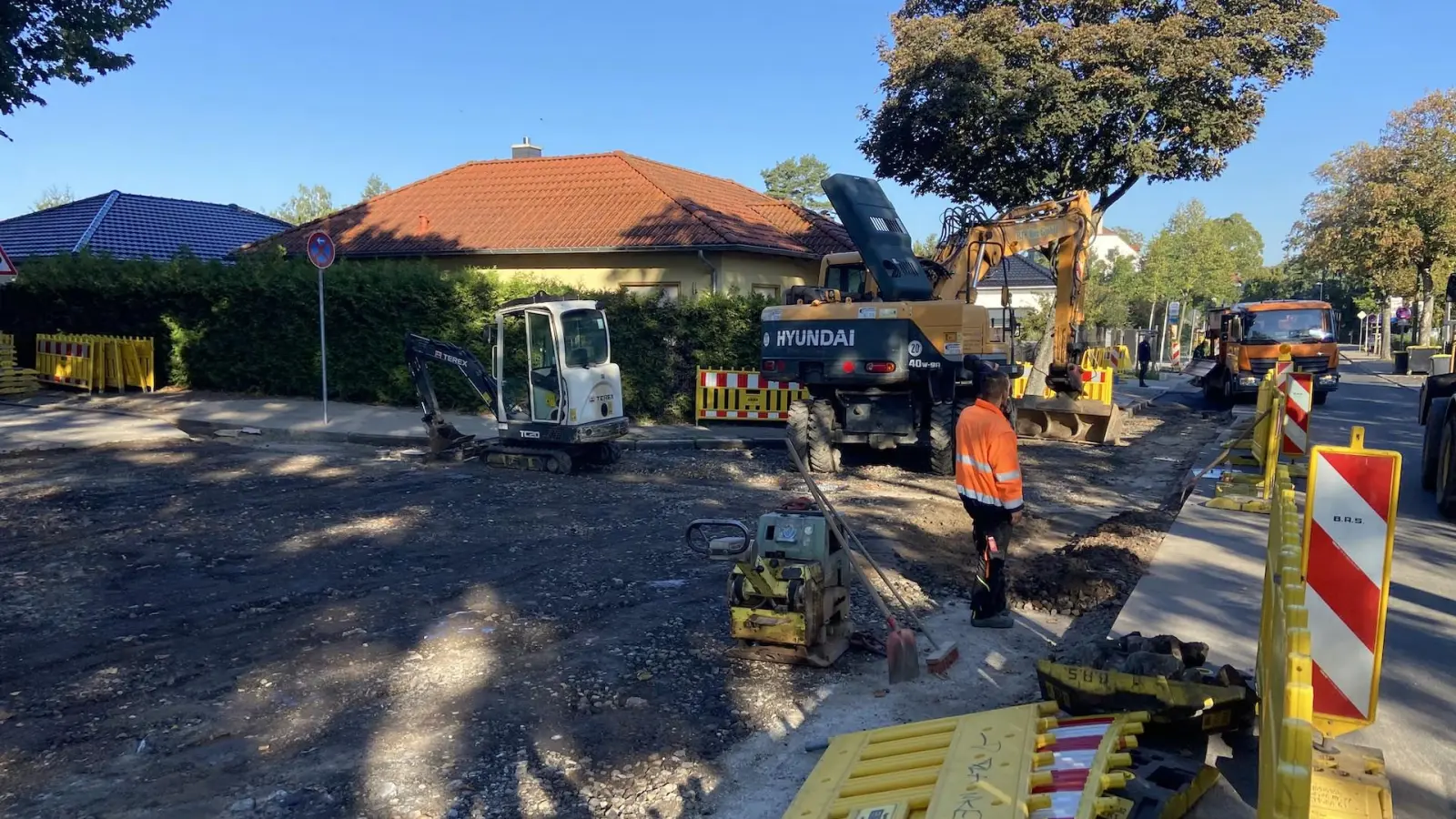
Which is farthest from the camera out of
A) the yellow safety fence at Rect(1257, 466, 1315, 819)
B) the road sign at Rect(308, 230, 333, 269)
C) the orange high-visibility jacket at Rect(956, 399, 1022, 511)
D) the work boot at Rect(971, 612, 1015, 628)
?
the road sign at Rect(308, 230, 333, 269)

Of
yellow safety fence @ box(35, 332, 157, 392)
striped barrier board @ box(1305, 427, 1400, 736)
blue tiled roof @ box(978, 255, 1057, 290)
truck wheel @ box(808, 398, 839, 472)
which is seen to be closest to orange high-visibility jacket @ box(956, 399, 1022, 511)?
striped barrier board @ box(1305, 427, 1400, 736)

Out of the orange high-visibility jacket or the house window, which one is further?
the house window

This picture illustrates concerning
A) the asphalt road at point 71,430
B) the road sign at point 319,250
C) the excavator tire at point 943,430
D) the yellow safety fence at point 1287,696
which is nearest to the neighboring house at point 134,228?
the asphalt road at point 71,430

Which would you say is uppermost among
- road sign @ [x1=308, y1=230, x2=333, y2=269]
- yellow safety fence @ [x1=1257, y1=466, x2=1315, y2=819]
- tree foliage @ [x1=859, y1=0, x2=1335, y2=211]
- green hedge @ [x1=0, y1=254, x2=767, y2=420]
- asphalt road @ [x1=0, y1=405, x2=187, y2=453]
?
tree foliage @ [x1=859, y1=0, x2=1335, y2=211]

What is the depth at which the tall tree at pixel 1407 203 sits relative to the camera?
36.5m

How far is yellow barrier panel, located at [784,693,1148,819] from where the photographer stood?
134 inches

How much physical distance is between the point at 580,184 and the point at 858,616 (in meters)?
19.8

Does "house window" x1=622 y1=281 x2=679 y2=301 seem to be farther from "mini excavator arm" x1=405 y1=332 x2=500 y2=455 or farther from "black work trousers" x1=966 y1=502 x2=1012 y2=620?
"black work trousers" x1=966 y1=502 x2=1012 y2=620

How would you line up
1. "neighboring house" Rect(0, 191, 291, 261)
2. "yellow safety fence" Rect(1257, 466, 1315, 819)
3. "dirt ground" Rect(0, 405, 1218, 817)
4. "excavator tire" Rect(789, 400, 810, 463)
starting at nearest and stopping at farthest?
"yellow safety fence" Rect(1257, 466, 1315, 819) → "dirt ground" Rect(0, 405, 1218, 817) → "excavator tire" Rect(789, 400, 810, 463) → "neighboring house" Rect(0, 191, 291, 261)

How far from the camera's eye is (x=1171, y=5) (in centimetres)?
1984

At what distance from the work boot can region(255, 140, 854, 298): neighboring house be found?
43.0 feet

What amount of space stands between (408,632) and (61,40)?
15.0 m

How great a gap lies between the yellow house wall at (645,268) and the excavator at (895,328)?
641 centimetres

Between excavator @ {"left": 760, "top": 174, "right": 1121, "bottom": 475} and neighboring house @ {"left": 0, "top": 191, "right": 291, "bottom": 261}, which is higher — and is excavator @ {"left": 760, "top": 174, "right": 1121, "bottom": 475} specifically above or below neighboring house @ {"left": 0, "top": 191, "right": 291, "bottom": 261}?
below
